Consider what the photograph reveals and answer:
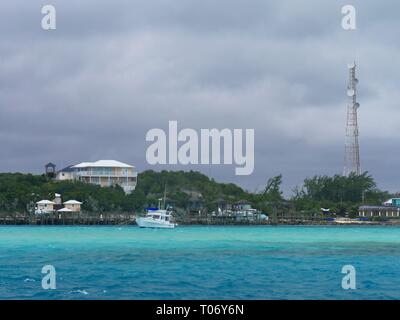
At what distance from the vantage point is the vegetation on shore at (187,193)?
140 meters

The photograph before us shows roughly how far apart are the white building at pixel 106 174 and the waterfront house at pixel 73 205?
12.1 meters

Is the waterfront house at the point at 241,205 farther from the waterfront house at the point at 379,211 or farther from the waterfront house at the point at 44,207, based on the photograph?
the waterfront house at the point at 44,207

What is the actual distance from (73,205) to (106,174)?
49.4 feet

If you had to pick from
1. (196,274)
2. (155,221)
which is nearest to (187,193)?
(155,221)

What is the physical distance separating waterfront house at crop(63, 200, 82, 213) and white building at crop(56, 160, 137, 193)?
12.1m

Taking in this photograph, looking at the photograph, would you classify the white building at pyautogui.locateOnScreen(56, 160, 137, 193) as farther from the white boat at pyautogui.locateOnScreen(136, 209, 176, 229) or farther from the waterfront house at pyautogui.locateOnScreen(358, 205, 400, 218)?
the waterfront house at pyautogui.locateOnScreen(358, 205, 400, 218)

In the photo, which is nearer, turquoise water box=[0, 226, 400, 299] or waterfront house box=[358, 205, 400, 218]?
turquoise water box=[0, 226, 400, 299]

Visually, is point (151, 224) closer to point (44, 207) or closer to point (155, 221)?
point (155, 221)

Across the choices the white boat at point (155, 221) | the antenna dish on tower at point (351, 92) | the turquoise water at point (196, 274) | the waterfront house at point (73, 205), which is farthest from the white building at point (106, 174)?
the turquoise water at point (196, 274)

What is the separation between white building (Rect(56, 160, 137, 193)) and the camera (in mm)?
151625

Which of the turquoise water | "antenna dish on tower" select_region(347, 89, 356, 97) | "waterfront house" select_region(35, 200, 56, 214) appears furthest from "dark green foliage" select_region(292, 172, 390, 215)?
the turquoise water

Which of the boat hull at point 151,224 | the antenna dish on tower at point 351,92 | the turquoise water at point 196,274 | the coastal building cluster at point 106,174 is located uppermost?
the antenna dish on tower at point 351,92

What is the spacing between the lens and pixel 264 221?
15050 centimetres
